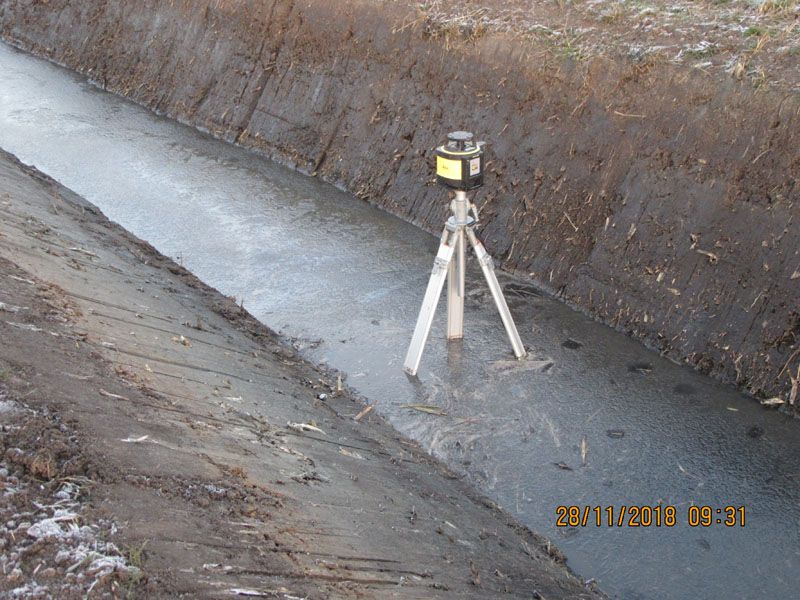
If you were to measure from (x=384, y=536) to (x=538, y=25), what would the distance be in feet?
24.0

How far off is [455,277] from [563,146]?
8.20ft

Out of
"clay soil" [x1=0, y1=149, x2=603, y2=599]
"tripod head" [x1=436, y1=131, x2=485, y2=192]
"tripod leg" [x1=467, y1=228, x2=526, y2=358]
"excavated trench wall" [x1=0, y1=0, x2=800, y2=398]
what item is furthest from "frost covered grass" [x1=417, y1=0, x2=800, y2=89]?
"clay soil" [x1=0, y1=149, x2=603, y2=599]

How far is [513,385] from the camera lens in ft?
22.1

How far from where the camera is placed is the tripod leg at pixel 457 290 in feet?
21.5

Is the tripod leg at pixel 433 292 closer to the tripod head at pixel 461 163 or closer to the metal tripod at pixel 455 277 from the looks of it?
the metal tripod at pixel 455 277

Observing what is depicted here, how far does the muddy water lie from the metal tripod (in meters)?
0.27

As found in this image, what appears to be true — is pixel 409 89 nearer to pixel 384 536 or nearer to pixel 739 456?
pixel 739 456

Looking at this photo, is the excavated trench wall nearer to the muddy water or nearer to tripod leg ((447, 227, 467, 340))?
the muddy water

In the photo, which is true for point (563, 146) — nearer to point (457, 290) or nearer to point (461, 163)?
point (457, 290)

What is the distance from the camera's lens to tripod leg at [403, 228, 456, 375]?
21.0 feet
